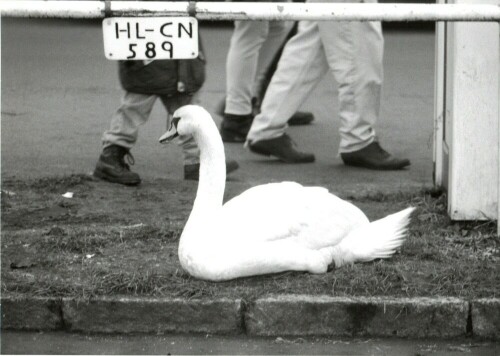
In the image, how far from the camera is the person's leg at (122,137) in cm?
761

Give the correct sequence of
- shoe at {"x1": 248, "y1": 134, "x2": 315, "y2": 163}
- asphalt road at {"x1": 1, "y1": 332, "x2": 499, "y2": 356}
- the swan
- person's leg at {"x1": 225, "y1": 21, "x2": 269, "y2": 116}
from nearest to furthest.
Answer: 1. asphalt road at {"x1": 1, "y1": 332, "x2": 499, "y2": 356}
2. the swan
3. shoe at {"x1": 248, "y1": 134, "x2": 315, "y2": 163}
4. person's leg at {"x1": 225, "y1": 21, "x2": 269, "y2": 116}

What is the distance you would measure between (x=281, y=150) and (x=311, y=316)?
11.4 ft

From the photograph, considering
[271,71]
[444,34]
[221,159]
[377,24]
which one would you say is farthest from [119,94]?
[221,159]

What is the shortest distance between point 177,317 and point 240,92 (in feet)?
13.8

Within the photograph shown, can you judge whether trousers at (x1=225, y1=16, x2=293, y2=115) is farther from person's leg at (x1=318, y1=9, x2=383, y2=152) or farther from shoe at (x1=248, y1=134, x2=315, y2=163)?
person's leg at (x1=318, y1=9, x2=383, y2=152)

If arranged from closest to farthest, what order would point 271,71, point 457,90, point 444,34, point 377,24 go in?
point 457,90
point 444,34
point 377,24
point 271,71

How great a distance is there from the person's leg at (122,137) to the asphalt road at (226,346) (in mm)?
2572

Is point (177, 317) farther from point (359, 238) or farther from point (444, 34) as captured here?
point (444, 34)

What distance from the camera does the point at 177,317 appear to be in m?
5.20

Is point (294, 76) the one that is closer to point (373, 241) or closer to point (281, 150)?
point (281, 150)

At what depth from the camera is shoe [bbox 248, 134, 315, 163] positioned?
8500 mm

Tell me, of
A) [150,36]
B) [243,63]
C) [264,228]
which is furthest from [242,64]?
[264,228]

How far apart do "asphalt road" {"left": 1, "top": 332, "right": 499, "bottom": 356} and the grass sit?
208 millimetres

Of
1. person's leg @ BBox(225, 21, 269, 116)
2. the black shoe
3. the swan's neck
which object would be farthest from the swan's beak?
the black shoe
